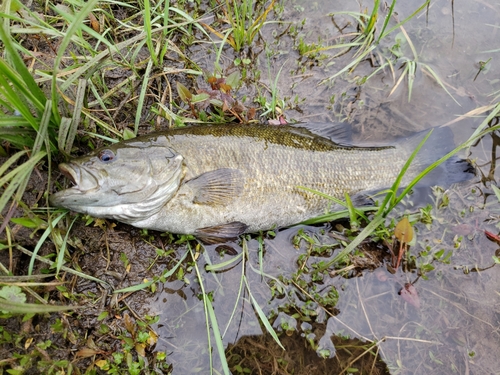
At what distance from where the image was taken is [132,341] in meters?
2.93

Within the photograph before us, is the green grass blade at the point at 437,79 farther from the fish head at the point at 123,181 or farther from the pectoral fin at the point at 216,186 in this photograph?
the fish head at the point at 123,181

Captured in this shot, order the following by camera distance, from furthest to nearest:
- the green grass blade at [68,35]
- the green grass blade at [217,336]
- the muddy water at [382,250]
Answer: the muddy water at [382,250] < the green grass blade at [217,336] < the green grass blade at [68,35]

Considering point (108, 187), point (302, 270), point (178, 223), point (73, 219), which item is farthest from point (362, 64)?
point (73, 219)

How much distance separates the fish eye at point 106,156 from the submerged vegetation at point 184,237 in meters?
0.33

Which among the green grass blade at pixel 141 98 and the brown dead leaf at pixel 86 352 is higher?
the green grass blade at pixel 141 98

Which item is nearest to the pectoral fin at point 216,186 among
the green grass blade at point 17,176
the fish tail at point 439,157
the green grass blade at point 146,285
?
the green grass blade at point 146,285

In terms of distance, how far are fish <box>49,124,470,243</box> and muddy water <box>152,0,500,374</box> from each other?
372 millimetres

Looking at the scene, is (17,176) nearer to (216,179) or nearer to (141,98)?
(141,98)

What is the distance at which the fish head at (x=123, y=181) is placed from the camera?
2.89 m

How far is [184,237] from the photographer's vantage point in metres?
3.27

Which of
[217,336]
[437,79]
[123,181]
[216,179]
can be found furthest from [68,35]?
[437,79]

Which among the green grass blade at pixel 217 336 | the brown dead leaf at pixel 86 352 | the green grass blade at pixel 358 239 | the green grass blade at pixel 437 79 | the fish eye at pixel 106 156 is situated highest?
the green grass blade at pixel 437 79

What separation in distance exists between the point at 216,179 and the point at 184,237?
0.65m

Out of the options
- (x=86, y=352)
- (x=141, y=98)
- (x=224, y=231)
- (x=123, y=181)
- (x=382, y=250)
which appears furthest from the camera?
(x=141, y=98)
